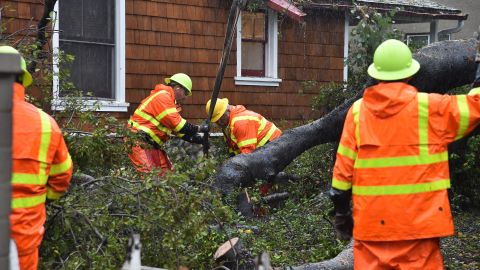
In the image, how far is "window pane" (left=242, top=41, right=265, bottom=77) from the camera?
14.8m

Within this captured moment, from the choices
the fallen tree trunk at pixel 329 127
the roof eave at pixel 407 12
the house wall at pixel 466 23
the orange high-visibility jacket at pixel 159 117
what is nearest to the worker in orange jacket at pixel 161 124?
the orange high-visibility jacket at pixel 159 117

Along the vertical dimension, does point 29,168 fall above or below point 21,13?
below

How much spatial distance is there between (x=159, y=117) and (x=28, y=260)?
5215 mm

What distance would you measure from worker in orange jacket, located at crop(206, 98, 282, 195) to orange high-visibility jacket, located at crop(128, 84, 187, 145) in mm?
613

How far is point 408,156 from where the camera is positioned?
4828 mm

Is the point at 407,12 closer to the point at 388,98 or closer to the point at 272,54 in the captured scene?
the point at 272,54

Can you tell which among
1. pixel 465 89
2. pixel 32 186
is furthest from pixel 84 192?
pixel 465 89

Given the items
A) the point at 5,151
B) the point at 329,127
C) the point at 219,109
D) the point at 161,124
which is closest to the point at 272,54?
the point at 219,109

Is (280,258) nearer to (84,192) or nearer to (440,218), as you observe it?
(84,192)

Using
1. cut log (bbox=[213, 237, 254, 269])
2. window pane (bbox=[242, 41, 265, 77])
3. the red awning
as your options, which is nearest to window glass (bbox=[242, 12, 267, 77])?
window pane (bbox=[242, 41, 265, 77])

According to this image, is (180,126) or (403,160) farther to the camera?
(180,126)

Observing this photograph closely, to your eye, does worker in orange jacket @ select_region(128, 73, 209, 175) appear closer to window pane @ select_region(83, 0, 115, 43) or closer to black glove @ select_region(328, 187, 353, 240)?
window pane @ select_region(83, 0, 115, 43)

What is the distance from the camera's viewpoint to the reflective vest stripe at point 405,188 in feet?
15.8

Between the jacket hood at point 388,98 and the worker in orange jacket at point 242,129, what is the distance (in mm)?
5017
